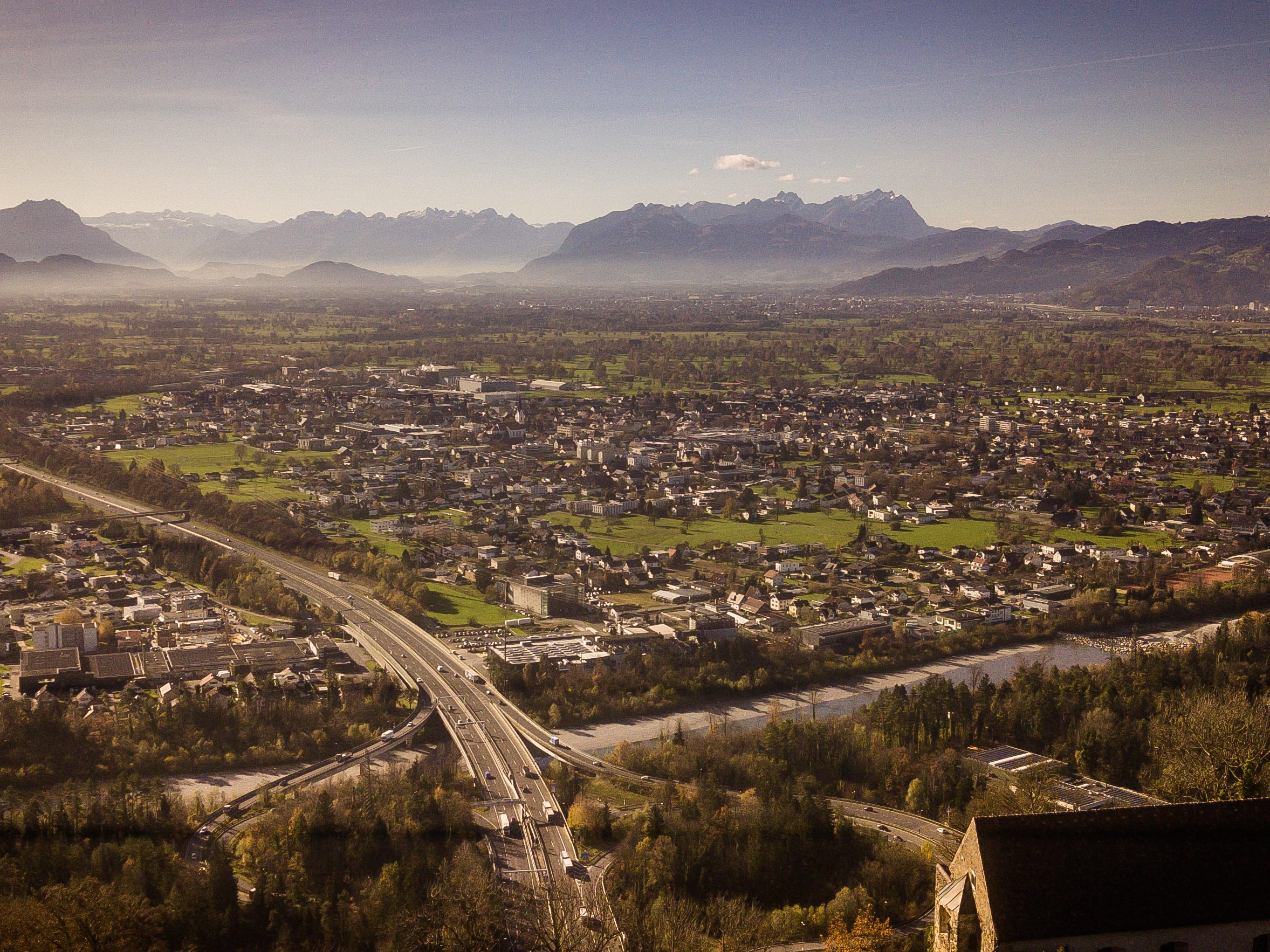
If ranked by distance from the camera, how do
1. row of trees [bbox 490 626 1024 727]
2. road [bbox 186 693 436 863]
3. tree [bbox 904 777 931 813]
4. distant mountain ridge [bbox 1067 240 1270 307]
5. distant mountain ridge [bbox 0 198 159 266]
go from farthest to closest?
distant mountain ridge [bbox 0 198 159 266] → distant mountain ridge [bbox 1067 240 1270 307] → row of trees [bbox 490 626 1024 727] → tree [bbox 904 777 931 813] → road [bbox 186 693 436 863]

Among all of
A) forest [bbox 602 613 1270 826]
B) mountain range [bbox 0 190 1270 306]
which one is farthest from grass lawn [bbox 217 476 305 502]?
mountain range [bbox 0 190 1270 306]

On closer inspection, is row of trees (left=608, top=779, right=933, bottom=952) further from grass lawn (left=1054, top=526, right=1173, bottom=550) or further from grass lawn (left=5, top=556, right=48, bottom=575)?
grass lawn (left=1054, top=526, right=1173, bottom=550)

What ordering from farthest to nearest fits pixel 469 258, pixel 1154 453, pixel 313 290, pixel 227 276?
pixel 469 258 < pixel 227 276 < pixel 313 290 < pixel 1154 453

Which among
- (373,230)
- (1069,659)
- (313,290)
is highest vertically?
(373,230)

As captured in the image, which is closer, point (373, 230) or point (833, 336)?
point (833, 336)

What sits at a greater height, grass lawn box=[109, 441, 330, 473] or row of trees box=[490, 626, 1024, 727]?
grass lawn box=[109, 441, 330, 473]

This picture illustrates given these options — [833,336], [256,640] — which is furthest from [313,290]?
[256,640]

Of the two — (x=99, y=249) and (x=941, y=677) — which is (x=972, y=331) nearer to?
(x=941, y=677)
